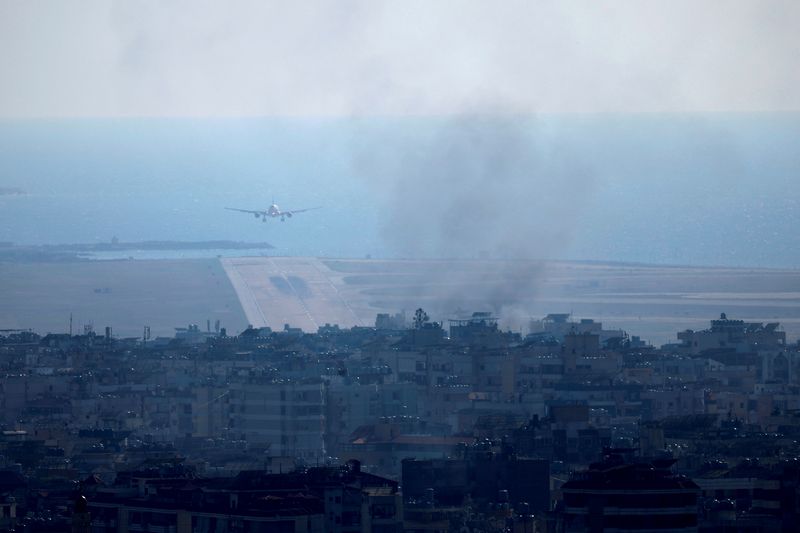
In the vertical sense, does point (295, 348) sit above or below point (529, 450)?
above

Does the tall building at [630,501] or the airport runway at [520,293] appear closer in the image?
the tall building at [630,501]

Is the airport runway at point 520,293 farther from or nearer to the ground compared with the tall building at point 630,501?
farther from the ground

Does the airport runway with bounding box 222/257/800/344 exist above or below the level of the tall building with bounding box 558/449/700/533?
above

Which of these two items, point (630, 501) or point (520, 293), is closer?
point (630, 501)

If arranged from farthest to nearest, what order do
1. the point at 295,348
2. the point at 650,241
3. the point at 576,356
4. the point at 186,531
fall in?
the point at 650,241
the point at 295,348
the point at 576,356
the point at 186,531

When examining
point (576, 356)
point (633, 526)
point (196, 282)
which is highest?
point (196, 282)

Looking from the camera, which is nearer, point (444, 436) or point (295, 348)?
point (444, 436)

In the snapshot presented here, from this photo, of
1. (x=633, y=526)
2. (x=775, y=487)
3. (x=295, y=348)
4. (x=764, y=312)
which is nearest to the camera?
(x=633, y=526)

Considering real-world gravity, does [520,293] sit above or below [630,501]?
above

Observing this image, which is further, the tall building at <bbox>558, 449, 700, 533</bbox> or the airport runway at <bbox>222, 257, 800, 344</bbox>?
the airport runway at <bbox>222, 257, 800, 344</bbox>

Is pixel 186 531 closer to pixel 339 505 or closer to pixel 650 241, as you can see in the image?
pixel 339 505

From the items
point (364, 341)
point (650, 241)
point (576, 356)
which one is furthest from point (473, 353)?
point (650, 241)
